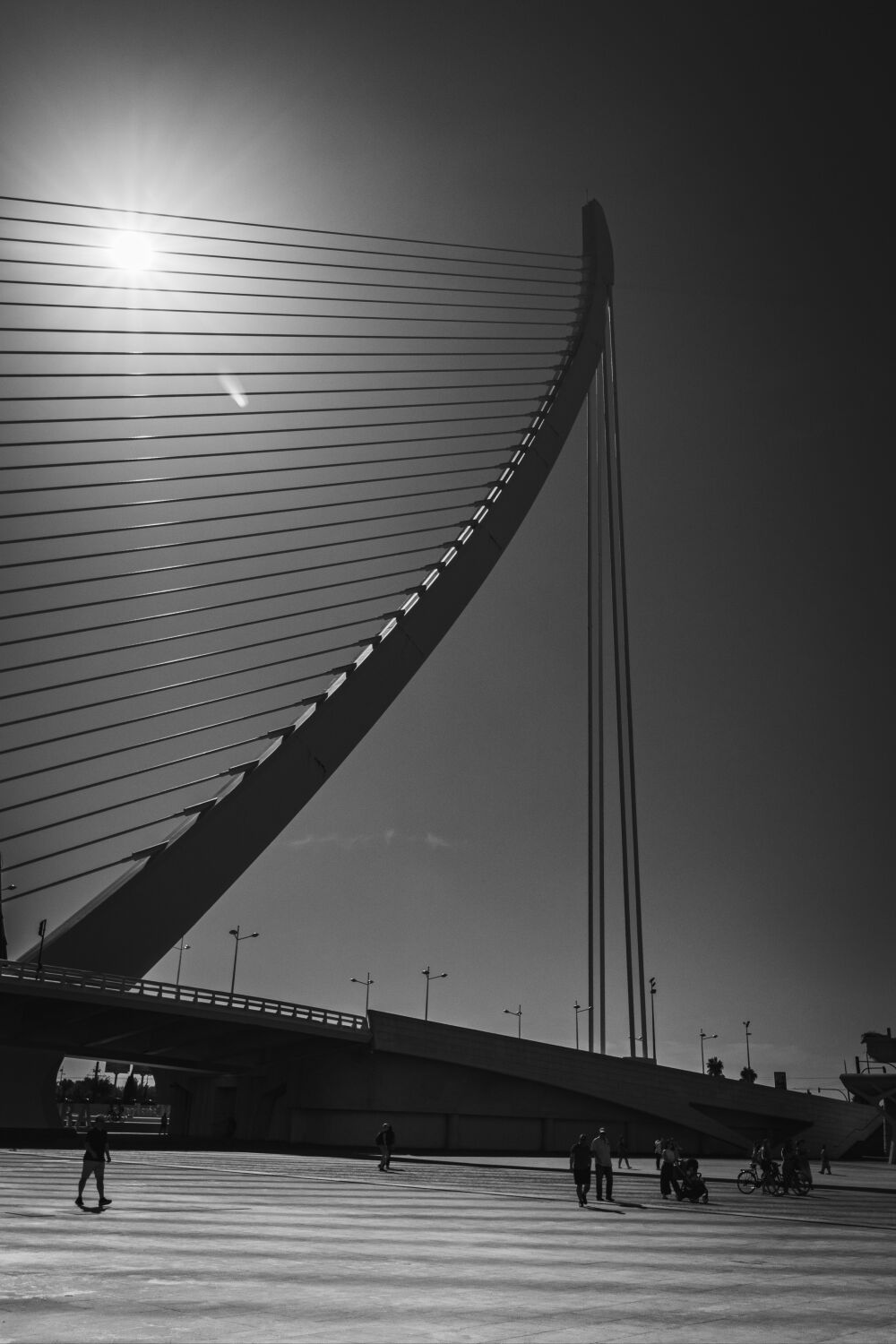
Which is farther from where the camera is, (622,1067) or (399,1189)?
(622,1067)

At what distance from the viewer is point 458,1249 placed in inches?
419

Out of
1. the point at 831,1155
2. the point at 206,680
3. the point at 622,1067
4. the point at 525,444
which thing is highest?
the point at 525,444

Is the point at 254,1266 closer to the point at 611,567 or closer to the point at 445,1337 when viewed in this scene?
the point at 445,1337

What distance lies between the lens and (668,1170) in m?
19.9

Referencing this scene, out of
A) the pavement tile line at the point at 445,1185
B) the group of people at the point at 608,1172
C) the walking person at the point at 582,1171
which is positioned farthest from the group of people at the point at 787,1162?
the walking person at the point at 582,1171

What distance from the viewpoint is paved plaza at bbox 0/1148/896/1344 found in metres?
6.53

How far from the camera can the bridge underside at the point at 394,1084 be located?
37.6m

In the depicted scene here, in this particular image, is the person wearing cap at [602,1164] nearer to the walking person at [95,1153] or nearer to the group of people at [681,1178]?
the group of people at [681,1178]

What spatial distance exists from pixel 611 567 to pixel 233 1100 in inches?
980

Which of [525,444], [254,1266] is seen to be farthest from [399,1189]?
[525,444]

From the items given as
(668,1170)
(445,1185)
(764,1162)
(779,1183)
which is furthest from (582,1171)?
(764,1162)

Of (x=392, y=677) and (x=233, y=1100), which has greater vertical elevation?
(x=392, y=677)

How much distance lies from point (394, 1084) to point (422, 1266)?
31691 millimetres

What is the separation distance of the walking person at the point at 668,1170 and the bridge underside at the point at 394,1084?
18.1m
